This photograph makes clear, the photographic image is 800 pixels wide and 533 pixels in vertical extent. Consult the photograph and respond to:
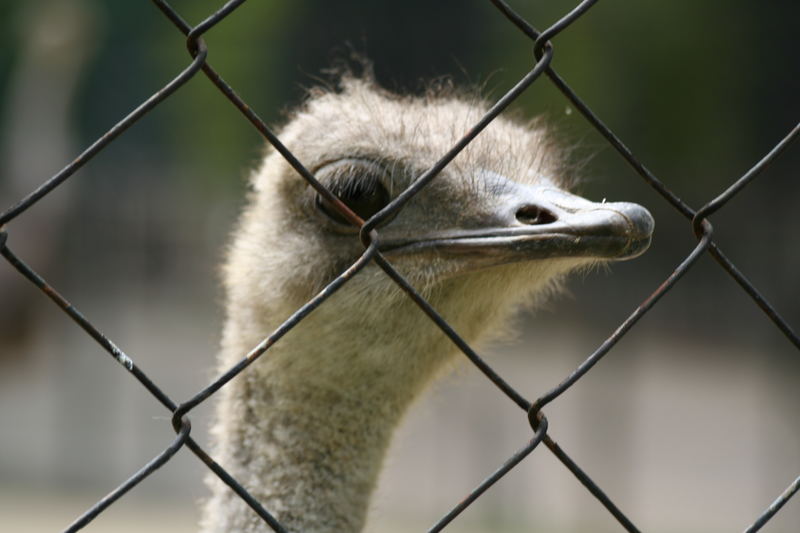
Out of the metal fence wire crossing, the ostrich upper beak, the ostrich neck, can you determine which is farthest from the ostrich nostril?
the ostrich neck

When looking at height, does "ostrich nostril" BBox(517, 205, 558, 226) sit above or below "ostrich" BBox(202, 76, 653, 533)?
below

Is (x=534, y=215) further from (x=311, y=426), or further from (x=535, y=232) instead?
(x=311, y=426)

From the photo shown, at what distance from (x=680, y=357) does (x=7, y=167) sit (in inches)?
292

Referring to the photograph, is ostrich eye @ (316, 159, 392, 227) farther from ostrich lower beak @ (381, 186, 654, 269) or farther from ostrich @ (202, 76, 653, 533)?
ostrich lower beak @ (381, 186, 654, 269)

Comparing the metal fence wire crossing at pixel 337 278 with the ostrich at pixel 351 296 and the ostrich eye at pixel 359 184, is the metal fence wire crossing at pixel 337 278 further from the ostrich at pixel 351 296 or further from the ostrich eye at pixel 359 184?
the ostrich eye at pixel 359 184

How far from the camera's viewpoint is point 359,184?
2.54 metres

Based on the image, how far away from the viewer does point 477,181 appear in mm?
2479

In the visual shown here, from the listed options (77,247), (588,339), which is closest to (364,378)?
(588,339)

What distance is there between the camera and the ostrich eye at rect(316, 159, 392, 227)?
8.34 feet

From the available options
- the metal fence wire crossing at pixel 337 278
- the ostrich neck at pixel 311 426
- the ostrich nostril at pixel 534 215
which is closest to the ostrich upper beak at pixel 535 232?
the ostrich nostril at pixel 534 215

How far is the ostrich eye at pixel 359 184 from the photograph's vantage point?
2.54 m

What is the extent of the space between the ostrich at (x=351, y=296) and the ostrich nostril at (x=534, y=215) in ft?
0.23

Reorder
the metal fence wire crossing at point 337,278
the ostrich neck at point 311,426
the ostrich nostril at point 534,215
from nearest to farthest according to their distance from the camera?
1. the metal fence wire crossing at point 337,278
2. the ostrich nostril at point 534,215
3. the ostrich neck at point 311,426

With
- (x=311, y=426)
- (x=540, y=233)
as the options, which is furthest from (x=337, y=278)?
(x=311, y=426)
